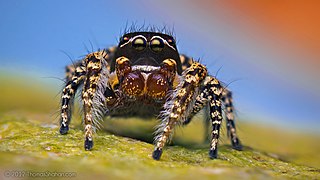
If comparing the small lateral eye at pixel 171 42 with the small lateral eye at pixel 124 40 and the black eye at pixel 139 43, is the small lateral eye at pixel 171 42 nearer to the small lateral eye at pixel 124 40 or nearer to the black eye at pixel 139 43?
the black eye at pixel 139 43

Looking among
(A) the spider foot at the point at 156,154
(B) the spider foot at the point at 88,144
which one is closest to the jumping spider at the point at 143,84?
(B) the spider foot at the point at 88,144

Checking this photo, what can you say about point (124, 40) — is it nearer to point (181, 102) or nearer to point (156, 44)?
point (156, 44)

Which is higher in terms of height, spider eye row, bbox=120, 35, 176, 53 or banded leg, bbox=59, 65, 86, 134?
spider eye row, bbox=120, 35, 176, 53

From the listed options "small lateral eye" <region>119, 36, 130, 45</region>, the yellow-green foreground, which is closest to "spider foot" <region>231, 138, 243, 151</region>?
the yellow-green foreground

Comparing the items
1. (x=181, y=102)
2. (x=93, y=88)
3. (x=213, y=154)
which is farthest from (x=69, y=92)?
(x=213, y=154)

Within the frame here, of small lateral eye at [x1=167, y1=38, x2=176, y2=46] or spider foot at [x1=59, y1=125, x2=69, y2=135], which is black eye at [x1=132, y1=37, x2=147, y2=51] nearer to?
small lateral eye at [x1=167, y1=38, x2=176, y2=46]

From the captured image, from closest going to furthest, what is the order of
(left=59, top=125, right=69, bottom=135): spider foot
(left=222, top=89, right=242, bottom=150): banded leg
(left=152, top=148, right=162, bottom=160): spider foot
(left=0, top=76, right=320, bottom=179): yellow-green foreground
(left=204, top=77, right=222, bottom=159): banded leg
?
(left=0, top=76, right=320, bottom=179): yellow-green foreground < (left=152, top=148, right=162, bottom=160): spider foot < (left=204, top=77, right=222, bottom=159): banded leg < (left=59, top=125, right=69, bottom=135): spider foot < (left=222, top=89, right=242, bottom=150): banded leg
